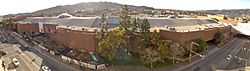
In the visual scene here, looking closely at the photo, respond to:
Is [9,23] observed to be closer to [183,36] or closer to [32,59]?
[32,59]

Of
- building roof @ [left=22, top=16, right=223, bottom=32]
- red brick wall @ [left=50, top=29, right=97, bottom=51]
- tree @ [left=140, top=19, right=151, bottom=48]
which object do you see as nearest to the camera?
tree @ [left=140, top=19, right=151, bottom=48]

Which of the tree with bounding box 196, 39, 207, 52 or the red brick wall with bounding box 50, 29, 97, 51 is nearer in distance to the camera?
the tree with bounding box 196, 39, 207, 52

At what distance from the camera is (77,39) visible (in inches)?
3445

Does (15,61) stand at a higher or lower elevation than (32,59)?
higher

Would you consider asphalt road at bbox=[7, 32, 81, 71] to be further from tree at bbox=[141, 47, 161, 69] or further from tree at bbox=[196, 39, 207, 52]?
tree at bbox=[196, 39, 207, 52]

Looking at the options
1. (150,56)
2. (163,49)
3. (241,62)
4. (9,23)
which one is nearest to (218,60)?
(241,62)

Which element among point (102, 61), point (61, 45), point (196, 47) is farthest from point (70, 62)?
point (196, 47)

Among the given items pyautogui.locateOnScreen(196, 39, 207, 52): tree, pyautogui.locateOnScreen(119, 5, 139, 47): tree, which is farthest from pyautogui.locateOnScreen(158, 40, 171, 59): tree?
pyautogui.locateOnScreen(196, 39, 207, 52): tree

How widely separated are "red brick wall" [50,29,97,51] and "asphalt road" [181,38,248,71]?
26.6 metres

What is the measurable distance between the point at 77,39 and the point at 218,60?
40.0m

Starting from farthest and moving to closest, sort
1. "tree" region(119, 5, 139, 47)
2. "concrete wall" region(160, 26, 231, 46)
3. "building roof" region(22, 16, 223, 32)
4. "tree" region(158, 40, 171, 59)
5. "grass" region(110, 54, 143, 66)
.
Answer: "building roof" region(22, 16, 223, 32) → "tree" region(119, 5, 139, 47) → "concrete wall" region(160, 26, 231, 46) → "grass" region(110, 54, 143, 66) → "tree" region(158, 40, 171, 59)

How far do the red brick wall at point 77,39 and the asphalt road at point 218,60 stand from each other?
2659 cm

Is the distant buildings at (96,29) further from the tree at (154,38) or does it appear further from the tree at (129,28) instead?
the tree at (129,28)

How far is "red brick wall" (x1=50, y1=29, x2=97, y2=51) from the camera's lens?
81500 millimetres
